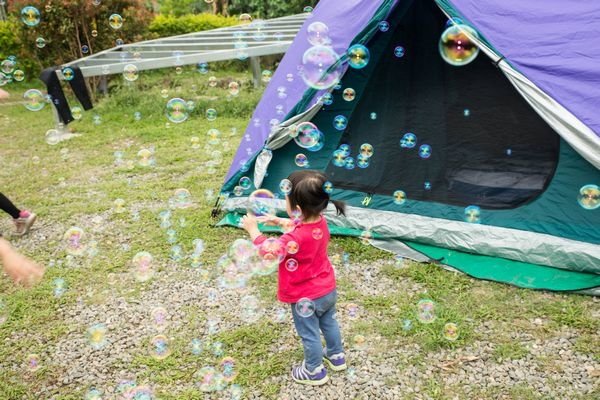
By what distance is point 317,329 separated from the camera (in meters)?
2.51

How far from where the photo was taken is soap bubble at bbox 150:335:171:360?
2.85 m

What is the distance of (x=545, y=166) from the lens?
3.69m

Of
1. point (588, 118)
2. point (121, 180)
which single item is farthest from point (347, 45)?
point (121, 180)

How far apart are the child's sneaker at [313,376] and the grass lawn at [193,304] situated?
0.35 ft

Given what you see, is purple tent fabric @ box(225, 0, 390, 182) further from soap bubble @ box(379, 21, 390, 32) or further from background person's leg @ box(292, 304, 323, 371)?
background person's leg @ box(292, 304, 323, 371)

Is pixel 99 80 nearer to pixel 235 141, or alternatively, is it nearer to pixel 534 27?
pixel 235 141

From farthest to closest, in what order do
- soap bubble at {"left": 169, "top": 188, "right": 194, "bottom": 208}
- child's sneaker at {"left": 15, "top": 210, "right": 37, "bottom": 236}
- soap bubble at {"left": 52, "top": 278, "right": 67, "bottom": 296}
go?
soap bubble at {"left": 169, "top": 188, "right": 194, "bottom": 208}
child's sneaker at {"left": 15, "top": 210, "right": 37, "bottom": 236}
soap bubble at {"left": 52, "top": 278, "right": 67, "bottom": 296}

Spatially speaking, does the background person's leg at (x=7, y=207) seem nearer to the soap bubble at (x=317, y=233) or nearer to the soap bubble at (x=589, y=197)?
the soap bubble at (x=317, y=233)

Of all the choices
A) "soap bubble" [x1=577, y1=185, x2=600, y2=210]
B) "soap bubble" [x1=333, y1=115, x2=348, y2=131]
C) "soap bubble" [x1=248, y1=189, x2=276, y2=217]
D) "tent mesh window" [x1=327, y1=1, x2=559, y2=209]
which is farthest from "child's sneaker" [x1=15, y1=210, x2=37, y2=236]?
"soap bubble" [x1=577, y1=185, x2=600, y2=210]

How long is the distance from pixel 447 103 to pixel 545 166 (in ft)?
2.92

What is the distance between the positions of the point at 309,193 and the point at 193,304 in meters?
1.49

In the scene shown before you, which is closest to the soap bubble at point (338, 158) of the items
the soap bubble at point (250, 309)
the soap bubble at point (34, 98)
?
the soap bubble at point (250, 309)

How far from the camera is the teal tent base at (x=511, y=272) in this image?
325 centimetres

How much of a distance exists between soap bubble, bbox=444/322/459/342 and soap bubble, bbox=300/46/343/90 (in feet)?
6.16
